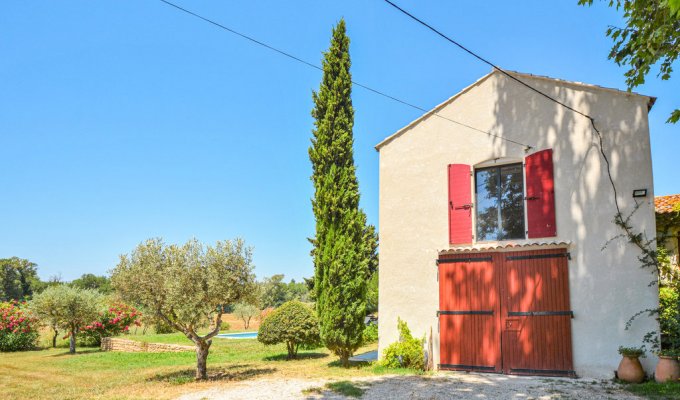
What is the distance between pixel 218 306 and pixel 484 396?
5920 mm

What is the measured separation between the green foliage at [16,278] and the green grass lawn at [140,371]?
5202cm

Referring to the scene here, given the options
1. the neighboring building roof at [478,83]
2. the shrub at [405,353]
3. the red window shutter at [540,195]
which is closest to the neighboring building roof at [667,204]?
the neighboring building roof at [478,83]

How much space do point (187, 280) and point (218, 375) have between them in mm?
2794

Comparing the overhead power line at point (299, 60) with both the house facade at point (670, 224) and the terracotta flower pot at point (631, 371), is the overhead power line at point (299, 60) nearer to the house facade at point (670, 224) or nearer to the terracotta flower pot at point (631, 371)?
the house facade at point (670, 224)

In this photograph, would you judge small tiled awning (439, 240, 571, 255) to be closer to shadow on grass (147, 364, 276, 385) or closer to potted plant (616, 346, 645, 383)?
potted plant (616, 346, 645, 383)

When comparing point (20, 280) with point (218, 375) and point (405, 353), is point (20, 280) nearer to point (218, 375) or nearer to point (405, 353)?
point (218, 375)

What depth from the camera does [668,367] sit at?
812 cm

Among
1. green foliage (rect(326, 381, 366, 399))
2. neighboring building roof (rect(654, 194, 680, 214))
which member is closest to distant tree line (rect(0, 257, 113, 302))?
Answer: green foliage (rect(326, 381, 366, 399))

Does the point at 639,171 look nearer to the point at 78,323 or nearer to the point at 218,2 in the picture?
the point at 218,2

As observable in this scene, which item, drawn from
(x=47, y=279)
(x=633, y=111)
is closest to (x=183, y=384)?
(x=633, y=111)

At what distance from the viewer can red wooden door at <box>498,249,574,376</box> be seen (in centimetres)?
948

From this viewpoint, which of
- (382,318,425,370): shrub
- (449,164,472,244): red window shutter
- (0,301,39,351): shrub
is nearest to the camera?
(382,318,425,370): shrub

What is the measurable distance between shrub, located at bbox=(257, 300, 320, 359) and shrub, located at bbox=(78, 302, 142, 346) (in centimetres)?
865

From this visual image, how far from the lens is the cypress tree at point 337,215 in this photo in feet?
37.8
